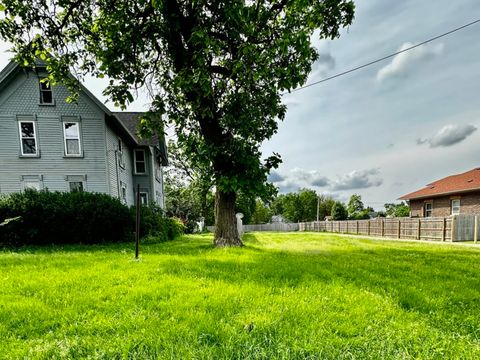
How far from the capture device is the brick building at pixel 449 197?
17.7 m

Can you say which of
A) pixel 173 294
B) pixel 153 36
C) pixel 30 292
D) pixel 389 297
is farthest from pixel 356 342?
pixel 153 36

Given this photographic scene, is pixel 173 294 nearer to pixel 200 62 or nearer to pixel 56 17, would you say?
pixel 200 62

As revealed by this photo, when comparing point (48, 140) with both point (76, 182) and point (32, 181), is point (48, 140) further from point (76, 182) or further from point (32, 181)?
point (76, 182)

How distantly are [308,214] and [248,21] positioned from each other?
207 ft

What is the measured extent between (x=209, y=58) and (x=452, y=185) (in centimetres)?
2172

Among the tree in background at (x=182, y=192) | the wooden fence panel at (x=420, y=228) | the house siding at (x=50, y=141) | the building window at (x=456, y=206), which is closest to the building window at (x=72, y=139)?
the house siding at (x=50, y=141)

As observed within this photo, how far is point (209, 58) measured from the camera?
7.20m

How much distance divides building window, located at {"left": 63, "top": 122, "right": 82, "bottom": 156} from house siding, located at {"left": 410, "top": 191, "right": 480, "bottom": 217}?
82.2 ft

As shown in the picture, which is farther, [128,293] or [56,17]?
[56,17]

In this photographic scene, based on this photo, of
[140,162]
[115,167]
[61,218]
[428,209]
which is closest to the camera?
[61,218]

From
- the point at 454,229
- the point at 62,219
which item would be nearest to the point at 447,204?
the point at 454,229

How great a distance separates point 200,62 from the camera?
621cm

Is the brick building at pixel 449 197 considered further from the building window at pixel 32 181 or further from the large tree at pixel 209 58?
the building window at pixel 32 181

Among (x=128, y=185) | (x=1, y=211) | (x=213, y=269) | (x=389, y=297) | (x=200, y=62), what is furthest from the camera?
(x=128, y=185)
